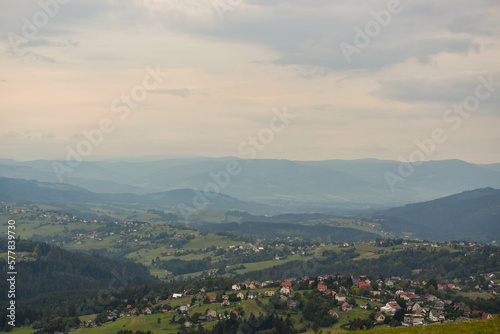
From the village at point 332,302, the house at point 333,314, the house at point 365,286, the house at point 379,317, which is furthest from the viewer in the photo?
the house at point 365,286

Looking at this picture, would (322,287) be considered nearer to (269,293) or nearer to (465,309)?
(269,293)

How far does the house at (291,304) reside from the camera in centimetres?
9229

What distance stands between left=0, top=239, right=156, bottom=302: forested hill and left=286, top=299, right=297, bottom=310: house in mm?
79317

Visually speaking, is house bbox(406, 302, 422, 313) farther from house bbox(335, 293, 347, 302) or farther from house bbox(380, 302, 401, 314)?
house bbox(335, 293, 347, 302)

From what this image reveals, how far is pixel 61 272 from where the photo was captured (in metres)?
171

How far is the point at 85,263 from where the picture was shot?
600 feet

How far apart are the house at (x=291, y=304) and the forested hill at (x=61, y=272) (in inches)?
3123

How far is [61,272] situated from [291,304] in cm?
10847

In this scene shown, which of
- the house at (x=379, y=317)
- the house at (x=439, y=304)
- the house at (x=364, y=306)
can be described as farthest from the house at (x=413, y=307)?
the house at (x=379, y=317)

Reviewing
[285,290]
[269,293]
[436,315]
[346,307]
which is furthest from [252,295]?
[436,315]

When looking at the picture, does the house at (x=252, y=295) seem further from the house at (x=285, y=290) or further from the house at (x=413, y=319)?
the house at (x=413, y=319)

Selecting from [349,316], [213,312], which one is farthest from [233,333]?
[349,316]

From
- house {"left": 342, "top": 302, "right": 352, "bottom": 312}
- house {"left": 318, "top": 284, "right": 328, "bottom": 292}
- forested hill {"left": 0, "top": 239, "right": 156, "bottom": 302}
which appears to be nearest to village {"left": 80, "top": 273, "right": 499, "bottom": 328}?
house {"left": 342, "top": 302, "right": 352, "bottom": 312}

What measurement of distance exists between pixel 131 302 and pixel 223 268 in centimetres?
8558
